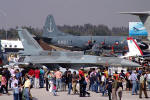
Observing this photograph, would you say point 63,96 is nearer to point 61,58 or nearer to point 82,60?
point 82,60

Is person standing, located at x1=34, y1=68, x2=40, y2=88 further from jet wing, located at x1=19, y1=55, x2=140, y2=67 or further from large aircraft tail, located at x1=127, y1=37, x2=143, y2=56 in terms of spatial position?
large aircraft tail, located at x1=127, y1=37, x2=143, y2=56

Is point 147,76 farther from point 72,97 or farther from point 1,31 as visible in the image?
point 1,31

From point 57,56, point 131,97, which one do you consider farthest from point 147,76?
point 57,56

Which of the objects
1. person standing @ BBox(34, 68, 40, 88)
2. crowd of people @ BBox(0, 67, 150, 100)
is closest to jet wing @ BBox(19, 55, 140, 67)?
crowd of people @ BBox(0, 67, 150, 100)

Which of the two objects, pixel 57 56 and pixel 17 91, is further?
pixel 57 56

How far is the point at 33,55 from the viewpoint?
4106cm

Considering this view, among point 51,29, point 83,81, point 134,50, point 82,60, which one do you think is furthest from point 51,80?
point 51,29

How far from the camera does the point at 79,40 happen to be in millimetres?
75688

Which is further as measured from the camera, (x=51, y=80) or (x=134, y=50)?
(x=134, y=50)

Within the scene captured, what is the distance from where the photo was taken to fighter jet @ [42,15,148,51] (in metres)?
70.6

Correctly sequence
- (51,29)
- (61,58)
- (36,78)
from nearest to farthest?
(36,78) → (61,58) → (51,29)

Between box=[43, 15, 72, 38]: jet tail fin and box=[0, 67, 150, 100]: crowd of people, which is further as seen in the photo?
box=[43, 15, 72, 38]: jet tail fin

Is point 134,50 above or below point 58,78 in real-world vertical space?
above

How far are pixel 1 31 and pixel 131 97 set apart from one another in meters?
163
